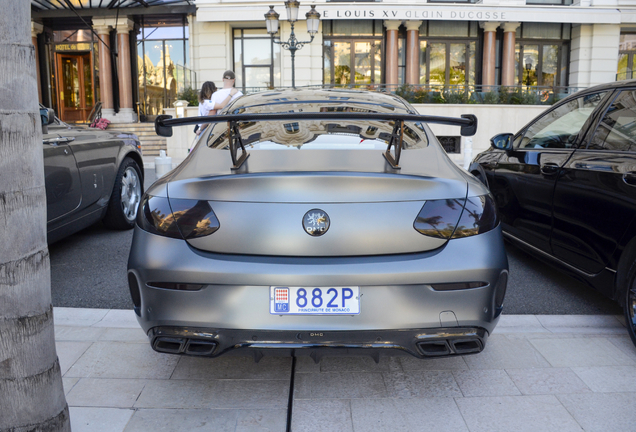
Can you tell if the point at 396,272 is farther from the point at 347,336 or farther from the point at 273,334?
the point at 273,334

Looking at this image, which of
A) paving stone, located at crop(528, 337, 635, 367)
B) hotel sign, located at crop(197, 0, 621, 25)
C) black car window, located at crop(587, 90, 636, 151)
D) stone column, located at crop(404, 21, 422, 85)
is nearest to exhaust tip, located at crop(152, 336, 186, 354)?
paving stone, located at crop(528, 337, 635, 367)

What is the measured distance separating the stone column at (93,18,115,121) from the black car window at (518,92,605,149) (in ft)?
69.7

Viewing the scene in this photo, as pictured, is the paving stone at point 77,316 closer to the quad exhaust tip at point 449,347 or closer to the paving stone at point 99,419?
the paving stone at point 99,419

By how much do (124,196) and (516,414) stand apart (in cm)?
477

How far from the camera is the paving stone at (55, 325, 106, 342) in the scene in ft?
10.5

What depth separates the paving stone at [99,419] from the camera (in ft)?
7.57

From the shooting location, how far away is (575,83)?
23.6m

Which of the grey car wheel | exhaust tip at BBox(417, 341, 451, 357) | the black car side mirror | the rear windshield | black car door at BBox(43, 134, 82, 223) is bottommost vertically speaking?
the grey car wheel

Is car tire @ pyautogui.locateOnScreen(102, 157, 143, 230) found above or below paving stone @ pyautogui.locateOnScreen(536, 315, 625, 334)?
above

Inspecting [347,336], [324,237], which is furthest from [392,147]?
[347,336]

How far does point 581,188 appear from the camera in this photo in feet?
11.6

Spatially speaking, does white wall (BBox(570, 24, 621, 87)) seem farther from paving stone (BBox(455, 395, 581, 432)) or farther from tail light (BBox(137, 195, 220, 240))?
tail light (BBox(137, 195, 220, 240))

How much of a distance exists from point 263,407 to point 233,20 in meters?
20.9

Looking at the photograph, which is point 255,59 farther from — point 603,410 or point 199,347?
point 603,410
